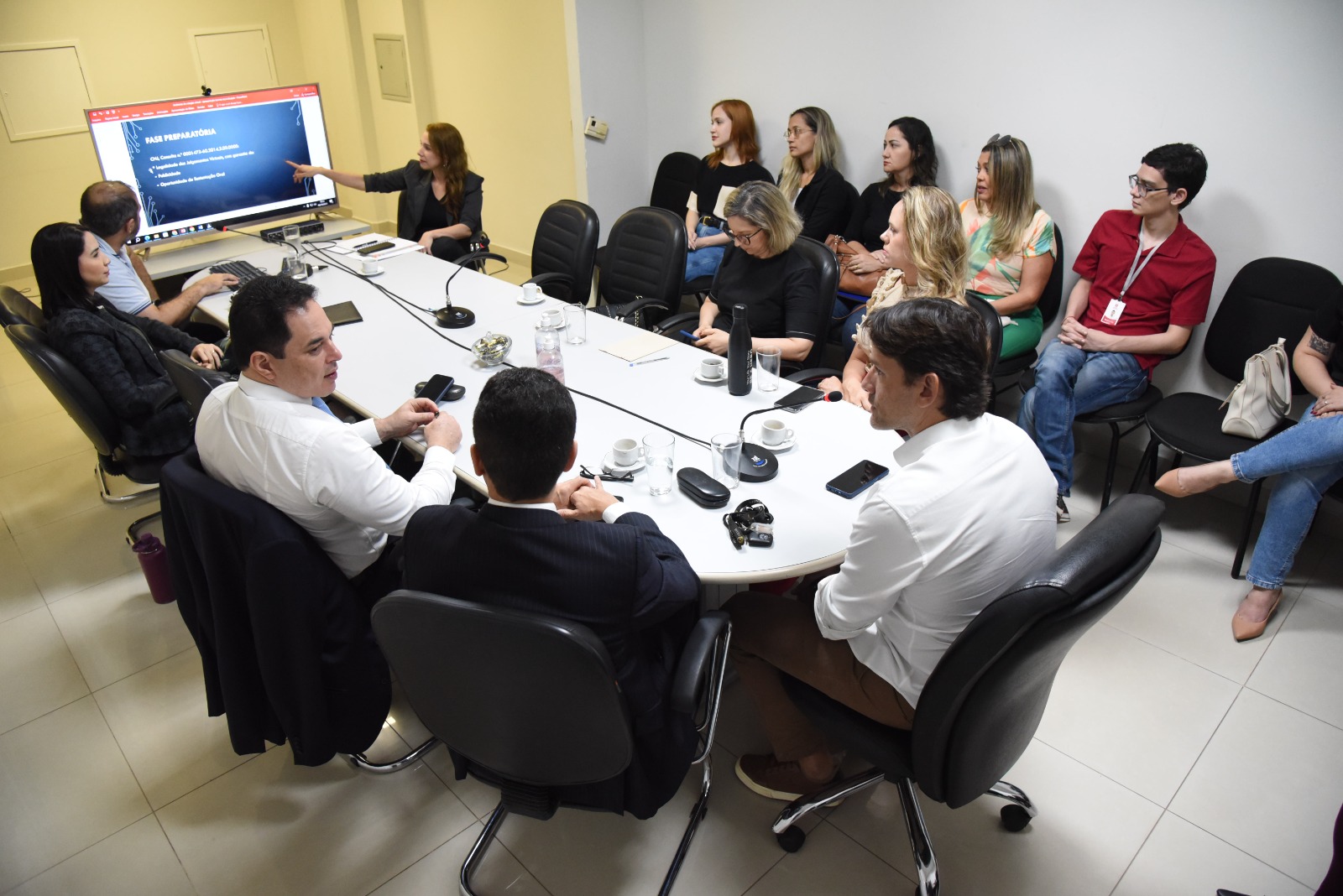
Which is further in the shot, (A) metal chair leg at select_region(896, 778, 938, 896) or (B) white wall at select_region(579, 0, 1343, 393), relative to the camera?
(B) white wall at select_region(579, 0, 1343, 393)

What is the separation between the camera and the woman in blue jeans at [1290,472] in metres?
2.66

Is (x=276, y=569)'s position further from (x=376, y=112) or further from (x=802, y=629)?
(x=376, y=112)

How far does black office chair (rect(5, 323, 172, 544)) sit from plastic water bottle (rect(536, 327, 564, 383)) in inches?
50.0

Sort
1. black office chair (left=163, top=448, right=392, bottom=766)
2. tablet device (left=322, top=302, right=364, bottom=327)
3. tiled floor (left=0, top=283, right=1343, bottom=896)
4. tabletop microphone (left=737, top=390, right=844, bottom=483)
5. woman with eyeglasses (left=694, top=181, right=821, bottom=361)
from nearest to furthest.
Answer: black office chair (left=163, top=448, right=392, bottom=766), tiled floor (left=0, top=283, right=1343, bottom=896), tabletop microphone (left=737, top=390, right=844, bottom=483), woman with eyeglasses (left=694, top=181, right=821, bottom=361), tablet device (left=322, top=302, right=364, bottom=327)

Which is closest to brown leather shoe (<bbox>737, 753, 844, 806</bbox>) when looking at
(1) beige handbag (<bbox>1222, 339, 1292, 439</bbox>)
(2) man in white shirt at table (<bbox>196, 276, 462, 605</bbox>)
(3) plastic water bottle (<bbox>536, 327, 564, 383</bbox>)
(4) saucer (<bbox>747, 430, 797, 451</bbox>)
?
(4) saucer (<bbox>747, 430, 797, 451</bbox>)

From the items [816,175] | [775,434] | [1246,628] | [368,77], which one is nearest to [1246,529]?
[1246,628]

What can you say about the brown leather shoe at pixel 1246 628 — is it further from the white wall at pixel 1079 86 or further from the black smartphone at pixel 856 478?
the black smartphone at pixel 856 478

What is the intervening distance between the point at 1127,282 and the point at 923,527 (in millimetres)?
2387

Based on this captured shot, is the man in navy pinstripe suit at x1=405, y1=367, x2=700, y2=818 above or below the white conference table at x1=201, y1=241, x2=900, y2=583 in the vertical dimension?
above

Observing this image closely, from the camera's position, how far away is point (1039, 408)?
3348 millimetres

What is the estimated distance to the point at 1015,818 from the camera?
209cm

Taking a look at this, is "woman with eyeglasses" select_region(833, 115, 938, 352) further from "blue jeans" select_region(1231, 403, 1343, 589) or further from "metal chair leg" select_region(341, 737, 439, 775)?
"metal chair leg" select_region(341, 737, 439, 775)

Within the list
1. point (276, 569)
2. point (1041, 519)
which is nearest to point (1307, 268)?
point (1041, 519)

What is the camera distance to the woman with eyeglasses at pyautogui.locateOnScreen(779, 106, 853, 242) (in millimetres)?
4371
